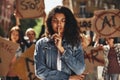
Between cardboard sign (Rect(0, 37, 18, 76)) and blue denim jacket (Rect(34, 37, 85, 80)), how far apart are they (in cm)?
112

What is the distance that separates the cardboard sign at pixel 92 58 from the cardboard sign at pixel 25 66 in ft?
1.52

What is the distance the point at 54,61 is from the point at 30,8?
1.22 metres

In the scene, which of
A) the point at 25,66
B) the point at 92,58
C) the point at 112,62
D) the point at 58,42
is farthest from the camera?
the point at 112,62

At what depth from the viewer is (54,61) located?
3006 mm

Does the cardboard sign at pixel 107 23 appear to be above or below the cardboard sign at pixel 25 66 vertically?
above

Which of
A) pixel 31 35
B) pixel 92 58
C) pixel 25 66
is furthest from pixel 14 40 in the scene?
pixel 92 58

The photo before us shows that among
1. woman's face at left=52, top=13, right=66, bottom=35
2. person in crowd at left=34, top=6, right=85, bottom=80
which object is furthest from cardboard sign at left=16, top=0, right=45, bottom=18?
person in crowd at left=34, top=6, right=85, bottom=80

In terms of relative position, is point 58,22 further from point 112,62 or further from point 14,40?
point 112,62

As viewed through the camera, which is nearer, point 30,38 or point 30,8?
point 30,8

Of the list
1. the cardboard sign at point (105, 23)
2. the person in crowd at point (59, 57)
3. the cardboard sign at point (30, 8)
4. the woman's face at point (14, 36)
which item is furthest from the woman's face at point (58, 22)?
the woman's face at point (14, 36)

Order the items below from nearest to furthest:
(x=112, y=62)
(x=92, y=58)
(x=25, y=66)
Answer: (x=25, y=66) < (x=92, y=58) < (x=112, y=62)

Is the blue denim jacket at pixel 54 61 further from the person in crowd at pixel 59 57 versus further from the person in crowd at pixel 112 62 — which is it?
the person in crowd at pixel 112 62

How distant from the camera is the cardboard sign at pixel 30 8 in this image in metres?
4.10

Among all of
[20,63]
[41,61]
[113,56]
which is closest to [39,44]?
[41,61]
